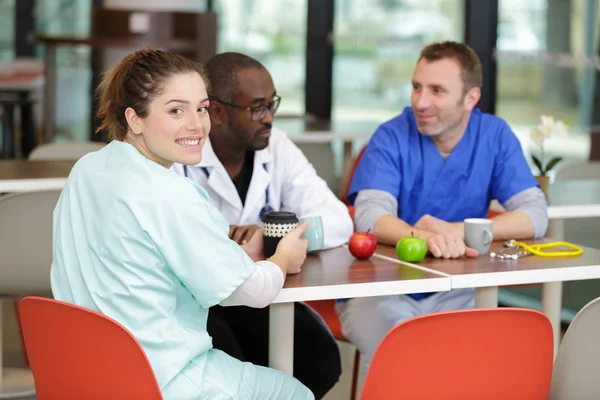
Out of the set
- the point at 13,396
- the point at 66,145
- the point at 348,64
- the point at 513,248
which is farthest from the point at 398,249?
the point at 348,64

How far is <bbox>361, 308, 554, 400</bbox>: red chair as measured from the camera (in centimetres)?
189

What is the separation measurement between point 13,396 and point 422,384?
1.98m

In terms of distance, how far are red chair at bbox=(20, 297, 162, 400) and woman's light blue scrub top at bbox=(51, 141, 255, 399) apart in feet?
0.36

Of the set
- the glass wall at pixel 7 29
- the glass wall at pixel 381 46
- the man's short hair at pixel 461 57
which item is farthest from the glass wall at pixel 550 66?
the glass wall at pixel 7 29

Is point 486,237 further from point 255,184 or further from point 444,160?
point 255,184

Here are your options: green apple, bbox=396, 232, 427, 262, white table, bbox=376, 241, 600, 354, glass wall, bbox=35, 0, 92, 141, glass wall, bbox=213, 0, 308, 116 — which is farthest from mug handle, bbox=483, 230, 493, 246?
glass wall, bbox=35, 0, 92, 141

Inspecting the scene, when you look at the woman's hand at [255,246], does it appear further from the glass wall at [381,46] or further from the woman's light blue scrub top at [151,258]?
the glass wall at [381,46]

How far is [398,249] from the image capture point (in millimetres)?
2527

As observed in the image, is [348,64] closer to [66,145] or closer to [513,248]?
[66,145]

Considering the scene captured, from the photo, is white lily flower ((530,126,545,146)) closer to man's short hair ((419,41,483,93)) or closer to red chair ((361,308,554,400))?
man's short hair ((419,41,483,93))

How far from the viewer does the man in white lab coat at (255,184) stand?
113 inches

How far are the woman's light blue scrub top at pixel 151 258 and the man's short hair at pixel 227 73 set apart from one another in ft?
3.02

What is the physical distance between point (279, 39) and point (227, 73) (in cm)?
414

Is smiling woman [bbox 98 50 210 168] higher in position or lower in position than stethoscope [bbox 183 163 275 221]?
higher
